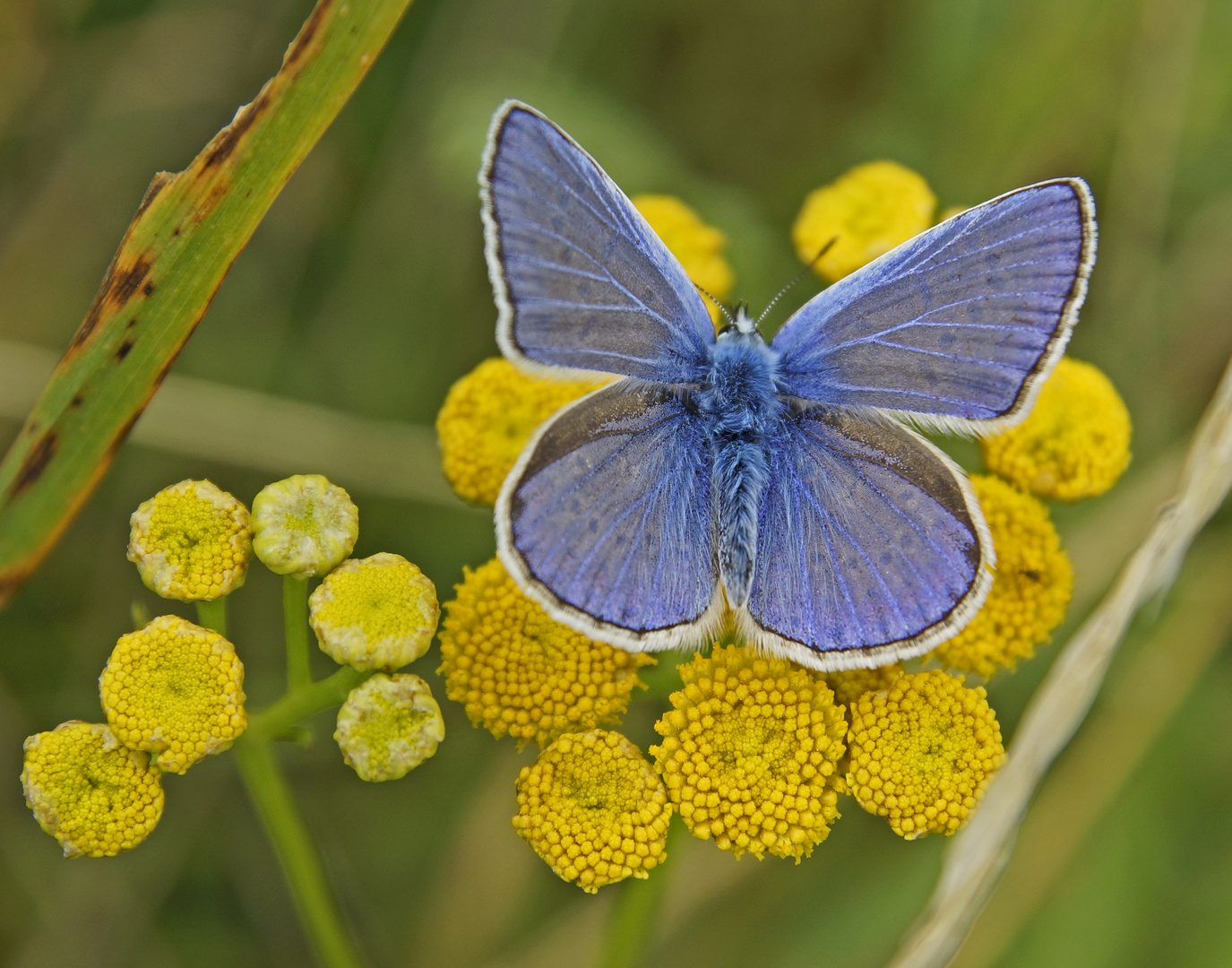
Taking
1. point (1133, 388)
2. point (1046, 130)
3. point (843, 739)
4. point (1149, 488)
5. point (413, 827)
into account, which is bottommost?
point (413, 827)

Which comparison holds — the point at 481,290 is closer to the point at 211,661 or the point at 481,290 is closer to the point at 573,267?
the point at 573,267

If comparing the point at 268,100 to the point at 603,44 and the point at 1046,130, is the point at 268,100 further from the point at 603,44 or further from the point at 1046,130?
the point at 1046,130

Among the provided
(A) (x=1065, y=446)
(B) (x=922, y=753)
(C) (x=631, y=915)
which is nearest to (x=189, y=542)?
(C) (x=631, y=915)

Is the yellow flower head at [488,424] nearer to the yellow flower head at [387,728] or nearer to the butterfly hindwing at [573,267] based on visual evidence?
the butterfly hindwing at [573,267]

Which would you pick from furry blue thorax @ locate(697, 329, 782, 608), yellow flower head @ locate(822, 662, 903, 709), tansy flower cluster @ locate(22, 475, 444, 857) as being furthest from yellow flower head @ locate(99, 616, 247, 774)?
yellow flower head @ locate(822, 662, 903, 709)

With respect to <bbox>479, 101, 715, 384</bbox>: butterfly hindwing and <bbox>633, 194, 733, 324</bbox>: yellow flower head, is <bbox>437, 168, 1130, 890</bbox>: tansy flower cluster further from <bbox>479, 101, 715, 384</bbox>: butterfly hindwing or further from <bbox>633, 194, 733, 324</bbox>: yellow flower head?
<bbox>633, 194, 733, 324</bbox>: yellow flower head

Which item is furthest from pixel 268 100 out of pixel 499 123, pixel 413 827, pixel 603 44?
pixel 413 827

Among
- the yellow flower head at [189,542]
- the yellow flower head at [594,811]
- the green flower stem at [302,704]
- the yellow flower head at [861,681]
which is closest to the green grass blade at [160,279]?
the yellow flower head at [189,542]
